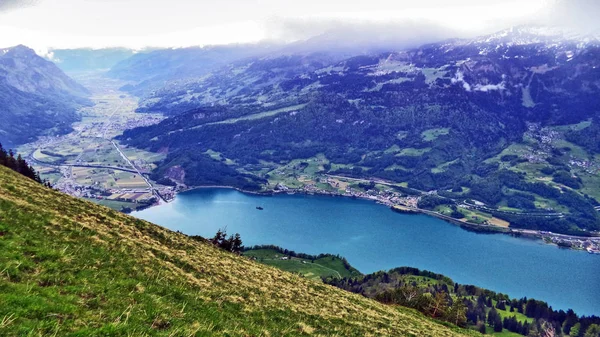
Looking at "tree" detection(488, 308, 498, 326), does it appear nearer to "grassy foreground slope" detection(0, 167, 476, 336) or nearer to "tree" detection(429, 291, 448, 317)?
"tree" detection(429, 291, 448, 317)

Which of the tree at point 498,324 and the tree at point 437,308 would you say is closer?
the tree at point 437,308

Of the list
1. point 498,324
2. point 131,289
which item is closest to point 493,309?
point 498,324

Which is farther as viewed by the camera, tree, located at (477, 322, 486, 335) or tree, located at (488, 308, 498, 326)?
tree, located at (488, 308, 498, 326)

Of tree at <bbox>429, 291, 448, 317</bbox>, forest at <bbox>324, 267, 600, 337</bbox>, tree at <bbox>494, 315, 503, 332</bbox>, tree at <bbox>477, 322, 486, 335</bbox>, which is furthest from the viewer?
tree at <bbox>494, 315, 503, 332</bbox>

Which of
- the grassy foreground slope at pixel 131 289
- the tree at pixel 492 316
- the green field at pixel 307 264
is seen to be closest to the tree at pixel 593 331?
the tree at pixel 492 316

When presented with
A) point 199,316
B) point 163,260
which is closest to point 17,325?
point 199,316

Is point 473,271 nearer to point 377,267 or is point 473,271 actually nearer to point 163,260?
point 377,267

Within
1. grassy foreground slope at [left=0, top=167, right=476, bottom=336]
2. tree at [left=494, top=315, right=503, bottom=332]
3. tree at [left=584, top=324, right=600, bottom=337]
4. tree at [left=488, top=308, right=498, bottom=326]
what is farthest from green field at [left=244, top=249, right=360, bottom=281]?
grassy foreground slope at [left=0, top=167, right=476, bottom=336]

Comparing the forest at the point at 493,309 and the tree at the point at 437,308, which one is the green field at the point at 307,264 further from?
the tree at the point at 437,308

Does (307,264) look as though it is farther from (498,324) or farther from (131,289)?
(131,289)
